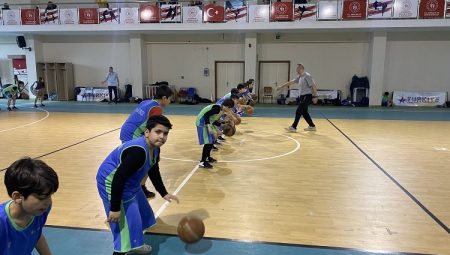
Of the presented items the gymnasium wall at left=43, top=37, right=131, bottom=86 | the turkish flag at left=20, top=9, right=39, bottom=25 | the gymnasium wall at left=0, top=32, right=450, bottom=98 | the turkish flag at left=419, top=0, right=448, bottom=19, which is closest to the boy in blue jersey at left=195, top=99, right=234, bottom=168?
the turkish flag at left=419, top=0, right=448, bottom=19

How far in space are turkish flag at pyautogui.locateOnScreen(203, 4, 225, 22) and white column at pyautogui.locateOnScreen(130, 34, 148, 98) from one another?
4737 millimetres

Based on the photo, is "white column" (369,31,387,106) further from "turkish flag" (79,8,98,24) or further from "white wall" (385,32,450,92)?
"turkish flag" (79,8,98,24)

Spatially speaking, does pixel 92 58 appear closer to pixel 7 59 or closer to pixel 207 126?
pixel 7 59

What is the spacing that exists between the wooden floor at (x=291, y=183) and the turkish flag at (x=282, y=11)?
7327 mm

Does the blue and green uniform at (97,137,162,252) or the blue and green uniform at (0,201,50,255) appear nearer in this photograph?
the blue and green uniform at (0,201,50,255)

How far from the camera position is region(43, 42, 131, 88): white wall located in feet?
66.4

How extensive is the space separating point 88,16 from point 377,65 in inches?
566

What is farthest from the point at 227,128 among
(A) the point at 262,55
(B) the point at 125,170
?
(A) the point at 262,55

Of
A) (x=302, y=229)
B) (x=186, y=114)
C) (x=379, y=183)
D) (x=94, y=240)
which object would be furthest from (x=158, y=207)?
(x=186, y=114)

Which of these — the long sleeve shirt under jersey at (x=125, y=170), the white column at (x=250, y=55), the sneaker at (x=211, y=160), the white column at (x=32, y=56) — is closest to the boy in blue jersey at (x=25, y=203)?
the long sleeve shirt under jersey at (x=125, y=170)

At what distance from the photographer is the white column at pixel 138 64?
19141 mm

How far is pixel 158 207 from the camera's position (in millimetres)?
4582

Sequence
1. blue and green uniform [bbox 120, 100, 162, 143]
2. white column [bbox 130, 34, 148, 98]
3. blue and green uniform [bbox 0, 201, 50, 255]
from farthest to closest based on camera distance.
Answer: white column [bbox 130, 34, 148, 98] → blue and green uniform [bbox 120, 100, 162, 143] → blue and green uniform [bbox 0, 201, 50, 255]

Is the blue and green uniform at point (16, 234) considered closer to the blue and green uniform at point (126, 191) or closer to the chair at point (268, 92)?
the blue and green uniform at point (126, 191)
